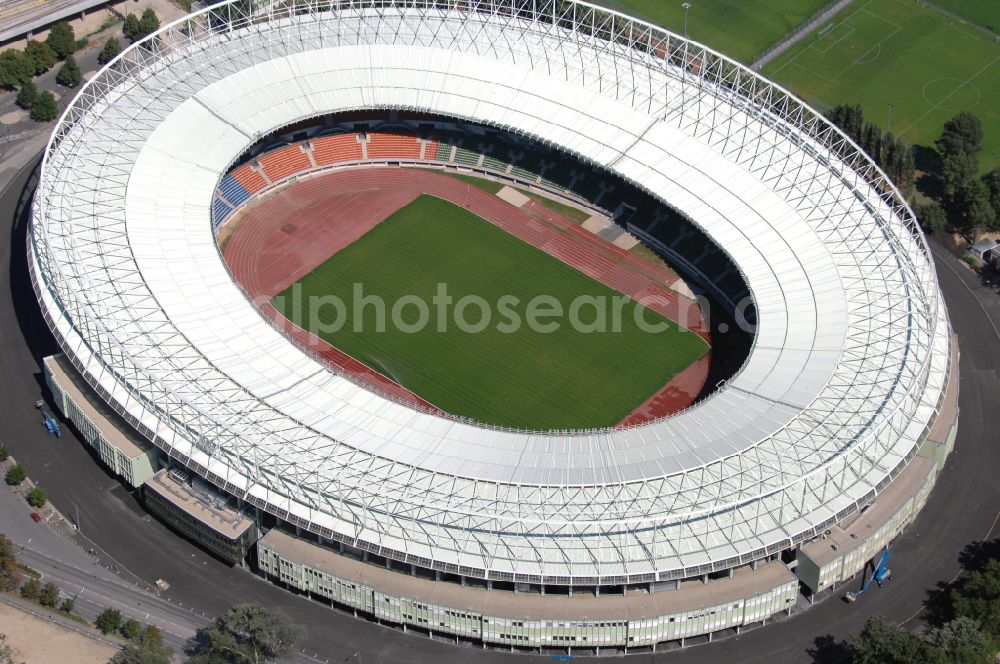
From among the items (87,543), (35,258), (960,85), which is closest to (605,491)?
(87,543)

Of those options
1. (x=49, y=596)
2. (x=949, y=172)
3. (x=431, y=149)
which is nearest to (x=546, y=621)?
(x=49, y=596)

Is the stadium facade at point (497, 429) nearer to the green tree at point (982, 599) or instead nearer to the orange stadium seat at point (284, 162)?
the orange stadium seat at point (284, 162)

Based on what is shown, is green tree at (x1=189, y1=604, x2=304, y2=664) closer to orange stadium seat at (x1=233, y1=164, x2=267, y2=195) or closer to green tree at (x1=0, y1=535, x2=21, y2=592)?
green tree at (x1=0, y1=535, x2=21, y2=592)

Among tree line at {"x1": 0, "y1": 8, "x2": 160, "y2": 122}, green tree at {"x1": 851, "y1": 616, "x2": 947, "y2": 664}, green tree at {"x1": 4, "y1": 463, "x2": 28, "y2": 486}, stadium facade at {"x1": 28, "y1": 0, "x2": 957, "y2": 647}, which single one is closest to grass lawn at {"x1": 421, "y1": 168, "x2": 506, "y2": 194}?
stadium facade at {"x1": 28, "y1": 0, "x2": 957, "y2": 647}

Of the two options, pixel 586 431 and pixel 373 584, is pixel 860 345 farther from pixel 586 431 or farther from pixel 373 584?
pixel 373 584

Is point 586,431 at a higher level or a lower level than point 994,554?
higher

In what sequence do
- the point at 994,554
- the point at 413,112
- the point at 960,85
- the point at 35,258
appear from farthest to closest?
the point at 960,85
the point at 413,112
the point at 35,258
the point at 994,554

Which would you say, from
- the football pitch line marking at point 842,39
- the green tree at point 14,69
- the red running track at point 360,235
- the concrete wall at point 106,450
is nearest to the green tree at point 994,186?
the football pitch line marking at point 842,39
